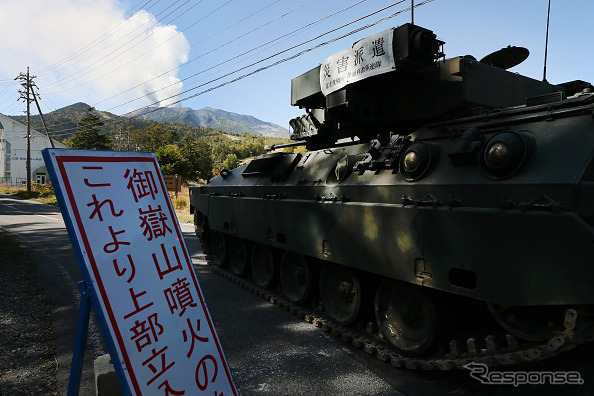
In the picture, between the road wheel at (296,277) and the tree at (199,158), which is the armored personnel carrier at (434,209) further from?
the tree at (199,158)

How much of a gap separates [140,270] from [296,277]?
4.44 metres

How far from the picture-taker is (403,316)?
14.3 ft

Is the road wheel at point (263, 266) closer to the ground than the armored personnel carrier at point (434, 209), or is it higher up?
closer to the ground

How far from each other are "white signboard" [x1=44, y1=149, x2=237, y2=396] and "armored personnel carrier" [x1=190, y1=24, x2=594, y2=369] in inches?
91.3

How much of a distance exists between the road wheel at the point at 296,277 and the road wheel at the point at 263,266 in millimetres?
360

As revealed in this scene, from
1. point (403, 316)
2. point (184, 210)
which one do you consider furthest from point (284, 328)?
point (184, 210)

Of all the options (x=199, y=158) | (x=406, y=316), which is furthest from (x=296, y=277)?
(x=199, y=158)

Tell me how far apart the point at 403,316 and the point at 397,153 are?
1871 mm

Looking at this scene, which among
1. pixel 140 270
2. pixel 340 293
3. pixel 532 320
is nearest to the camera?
pixel 140 270

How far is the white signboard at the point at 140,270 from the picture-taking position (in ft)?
6.40

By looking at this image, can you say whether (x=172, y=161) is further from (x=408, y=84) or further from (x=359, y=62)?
(x=408, y=84)

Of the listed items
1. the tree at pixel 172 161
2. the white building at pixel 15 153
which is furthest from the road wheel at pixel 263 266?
the white building at pixel 15 153

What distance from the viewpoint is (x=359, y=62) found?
4.98m

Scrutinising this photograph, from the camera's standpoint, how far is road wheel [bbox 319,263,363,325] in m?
5.04
